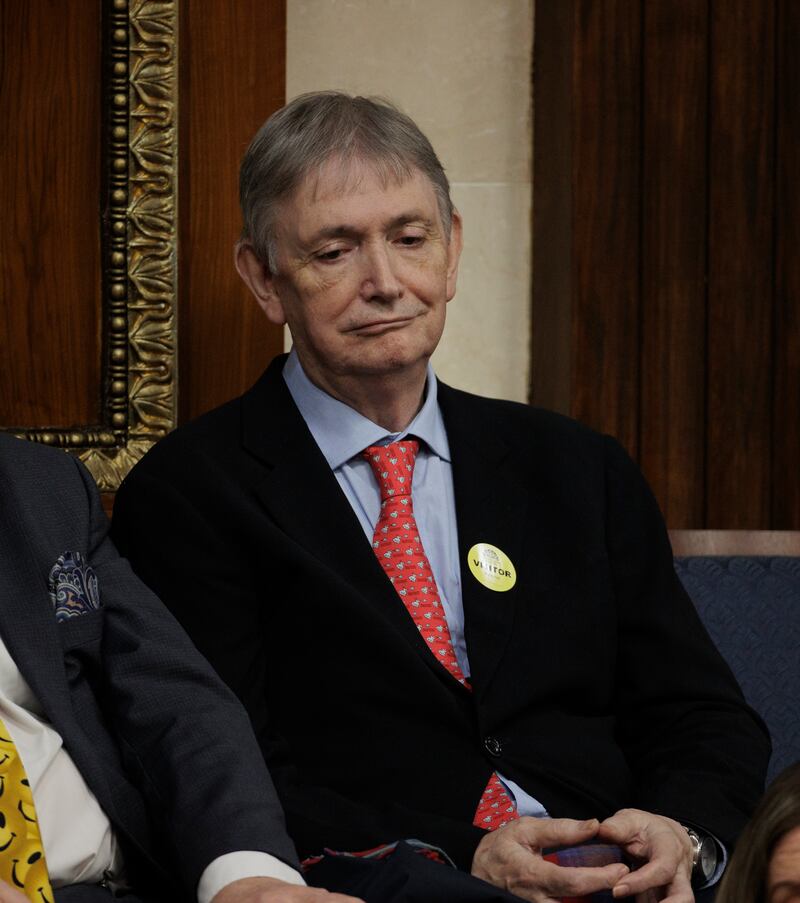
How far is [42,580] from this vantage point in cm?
185

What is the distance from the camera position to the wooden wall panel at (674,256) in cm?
281

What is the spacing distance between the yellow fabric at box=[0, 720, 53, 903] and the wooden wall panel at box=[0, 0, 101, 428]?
43.2 inches

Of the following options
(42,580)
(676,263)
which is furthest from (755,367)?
(42,580)

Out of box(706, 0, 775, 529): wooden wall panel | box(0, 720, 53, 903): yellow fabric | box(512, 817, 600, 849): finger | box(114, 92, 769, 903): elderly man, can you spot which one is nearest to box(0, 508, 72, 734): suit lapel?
box(0, 720, 53, 903): yellow fabric

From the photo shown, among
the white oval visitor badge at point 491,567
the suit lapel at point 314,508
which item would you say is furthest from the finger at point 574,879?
A: the white oval visitor badge at point 491,567

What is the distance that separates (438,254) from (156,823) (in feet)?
3.12

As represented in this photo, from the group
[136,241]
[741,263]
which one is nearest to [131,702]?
[136,241]

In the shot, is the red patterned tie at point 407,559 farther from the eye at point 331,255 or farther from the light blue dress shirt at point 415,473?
the eye at point 331,255

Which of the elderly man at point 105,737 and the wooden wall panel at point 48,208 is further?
the wooden wall panel at point 48,208

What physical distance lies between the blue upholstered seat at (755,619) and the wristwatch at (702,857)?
61 centimetres

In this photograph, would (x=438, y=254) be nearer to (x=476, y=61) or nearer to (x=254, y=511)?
(x=254, y=511)

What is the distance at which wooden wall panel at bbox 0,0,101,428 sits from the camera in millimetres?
2596

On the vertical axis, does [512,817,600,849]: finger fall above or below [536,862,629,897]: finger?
above

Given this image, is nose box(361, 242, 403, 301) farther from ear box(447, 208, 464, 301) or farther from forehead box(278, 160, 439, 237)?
ear box(447, 208, 464, 301)
